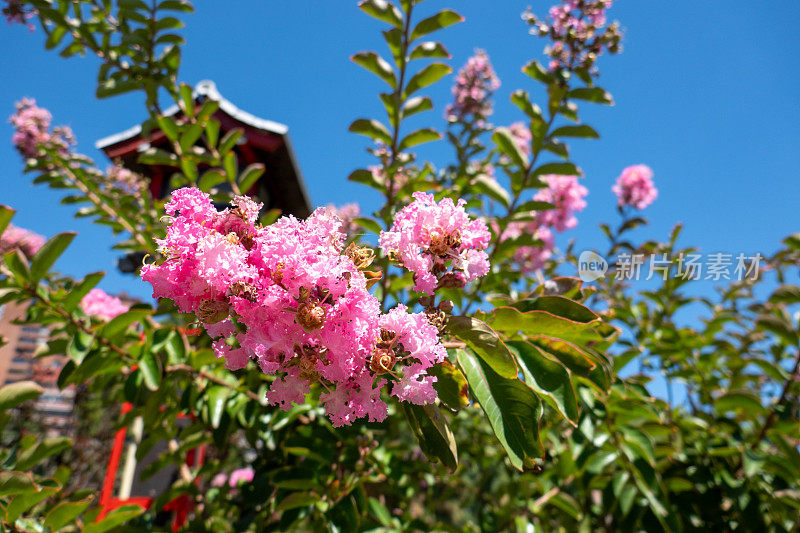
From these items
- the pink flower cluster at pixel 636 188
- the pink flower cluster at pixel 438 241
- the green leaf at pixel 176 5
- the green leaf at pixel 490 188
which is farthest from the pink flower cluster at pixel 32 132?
the pink flower cluster at pixel 636 188

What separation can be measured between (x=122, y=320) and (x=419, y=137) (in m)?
1.03

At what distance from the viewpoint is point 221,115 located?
6.09 m

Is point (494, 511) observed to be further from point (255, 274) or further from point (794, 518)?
point (255, 274)

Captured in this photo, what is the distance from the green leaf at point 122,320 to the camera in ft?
4.09

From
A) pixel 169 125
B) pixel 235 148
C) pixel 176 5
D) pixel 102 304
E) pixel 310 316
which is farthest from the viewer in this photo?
pixel 235 148

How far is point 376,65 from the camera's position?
1.55 meters

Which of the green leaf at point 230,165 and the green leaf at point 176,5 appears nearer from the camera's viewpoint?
the green leaf at point 230,165

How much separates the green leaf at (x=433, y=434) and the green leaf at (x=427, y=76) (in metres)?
1.13

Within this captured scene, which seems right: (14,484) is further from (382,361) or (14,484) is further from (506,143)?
(506,143)

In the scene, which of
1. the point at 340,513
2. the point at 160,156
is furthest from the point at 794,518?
the point at 160,156

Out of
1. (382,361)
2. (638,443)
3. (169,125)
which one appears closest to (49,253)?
(169,125)

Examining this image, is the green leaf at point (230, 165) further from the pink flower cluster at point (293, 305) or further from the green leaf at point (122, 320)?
the pink flower cluster at point (293, 305)

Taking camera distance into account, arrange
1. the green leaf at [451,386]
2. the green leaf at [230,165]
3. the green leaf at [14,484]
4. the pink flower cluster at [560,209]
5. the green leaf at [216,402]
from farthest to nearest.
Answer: the pink flower cluster at [560,209], the green leaf at [230,165], the green leaf at [216,402], the green leaf at [14,484], the green leaf at [451,386]

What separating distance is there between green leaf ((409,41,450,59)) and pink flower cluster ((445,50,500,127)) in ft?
5.63
